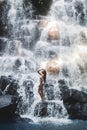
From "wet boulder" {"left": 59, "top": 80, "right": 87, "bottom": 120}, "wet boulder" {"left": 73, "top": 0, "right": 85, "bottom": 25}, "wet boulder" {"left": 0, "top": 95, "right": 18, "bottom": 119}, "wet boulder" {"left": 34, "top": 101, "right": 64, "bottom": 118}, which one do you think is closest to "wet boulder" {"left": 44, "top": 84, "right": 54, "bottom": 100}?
"wet boulder" {"left": 59, "top": 80, "right": 87, "bottom": 120}

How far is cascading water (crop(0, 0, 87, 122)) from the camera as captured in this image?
18.9 meters

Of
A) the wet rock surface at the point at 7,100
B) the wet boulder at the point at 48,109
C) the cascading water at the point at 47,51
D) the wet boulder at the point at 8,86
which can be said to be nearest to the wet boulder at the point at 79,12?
the cascading water at the point at 47,51

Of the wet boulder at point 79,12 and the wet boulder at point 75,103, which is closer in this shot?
the wet boulder at point 75,103

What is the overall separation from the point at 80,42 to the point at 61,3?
534 centimetres

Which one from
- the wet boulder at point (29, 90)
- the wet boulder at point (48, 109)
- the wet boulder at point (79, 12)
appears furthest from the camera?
the wet boulder at point (79, 12)

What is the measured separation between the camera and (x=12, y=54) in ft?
78.6

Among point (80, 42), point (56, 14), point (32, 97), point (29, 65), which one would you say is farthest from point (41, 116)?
point (56, 14)

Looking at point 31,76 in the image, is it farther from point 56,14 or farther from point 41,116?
point 56,14

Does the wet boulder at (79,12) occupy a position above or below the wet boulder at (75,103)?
above

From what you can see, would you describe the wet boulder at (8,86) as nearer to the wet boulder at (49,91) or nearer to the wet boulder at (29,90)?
the wet boulder at (29,90)

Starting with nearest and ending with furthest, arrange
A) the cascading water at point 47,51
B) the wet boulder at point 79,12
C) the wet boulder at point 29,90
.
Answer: the wet boulder at point 29,90
the cascading water at point 47,51
the wet boulder at point 79,12

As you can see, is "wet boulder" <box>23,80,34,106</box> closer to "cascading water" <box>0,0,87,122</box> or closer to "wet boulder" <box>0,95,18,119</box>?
"cascading water" <box>0,0,87,122</box>

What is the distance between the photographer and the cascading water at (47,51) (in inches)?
745

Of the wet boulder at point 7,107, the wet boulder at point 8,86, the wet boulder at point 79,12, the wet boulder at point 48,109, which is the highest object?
the wet boulder at point 79,12
